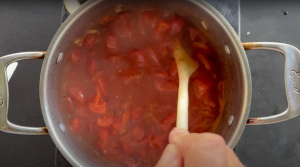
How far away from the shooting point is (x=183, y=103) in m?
0.95

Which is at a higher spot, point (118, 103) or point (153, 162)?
point (118, 103)

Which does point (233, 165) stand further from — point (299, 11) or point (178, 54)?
point (299, 11)

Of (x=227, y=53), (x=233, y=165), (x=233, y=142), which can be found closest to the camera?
(x=233, y=165)

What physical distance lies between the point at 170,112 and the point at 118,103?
0.75 ft

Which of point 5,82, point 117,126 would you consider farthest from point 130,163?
point 5,82

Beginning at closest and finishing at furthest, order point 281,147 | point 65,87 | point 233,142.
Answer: point 233,142 → point 65,87 → point 281,147

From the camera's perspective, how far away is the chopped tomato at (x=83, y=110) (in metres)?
1.07

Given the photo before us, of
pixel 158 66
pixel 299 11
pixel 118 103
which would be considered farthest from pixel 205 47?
pixel 299 11

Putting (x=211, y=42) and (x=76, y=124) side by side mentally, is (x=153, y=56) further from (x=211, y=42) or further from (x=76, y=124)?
(x=76, y=124)

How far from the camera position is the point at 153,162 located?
3.47ft

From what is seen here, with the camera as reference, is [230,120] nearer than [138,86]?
Yes

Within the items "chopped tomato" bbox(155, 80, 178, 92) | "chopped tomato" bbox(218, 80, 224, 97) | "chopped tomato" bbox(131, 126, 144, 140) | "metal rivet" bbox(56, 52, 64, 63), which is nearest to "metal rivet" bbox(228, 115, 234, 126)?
"chopped tomato" bbox(218, 80, 224, 97)

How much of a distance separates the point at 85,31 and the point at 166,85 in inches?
16.2

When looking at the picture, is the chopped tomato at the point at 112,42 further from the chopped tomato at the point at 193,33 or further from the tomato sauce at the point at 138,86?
the chopped tomato at the point at 193,33
